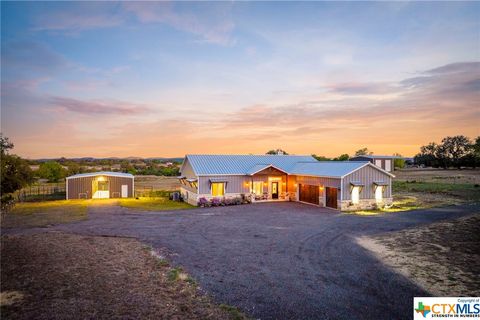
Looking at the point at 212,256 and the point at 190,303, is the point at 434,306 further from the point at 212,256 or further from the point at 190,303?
the point at 212,256

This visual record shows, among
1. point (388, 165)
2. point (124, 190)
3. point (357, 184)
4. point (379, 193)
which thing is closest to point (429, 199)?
point (379, 193)

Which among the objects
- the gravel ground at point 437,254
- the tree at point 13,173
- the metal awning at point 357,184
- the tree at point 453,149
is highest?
the tree at point 453,149

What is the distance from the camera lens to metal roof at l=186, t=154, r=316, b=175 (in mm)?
31423

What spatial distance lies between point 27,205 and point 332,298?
A: 3215cm

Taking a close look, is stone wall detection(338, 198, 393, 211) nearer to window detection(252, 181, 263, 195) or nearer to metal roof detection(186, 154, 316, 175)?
window detection(252, 181, 263, 195)

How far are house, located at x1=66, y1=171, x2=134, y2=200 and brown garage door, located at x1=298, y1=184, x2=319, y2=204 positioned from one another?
2061cm

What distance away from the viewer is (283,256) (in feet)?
43.9

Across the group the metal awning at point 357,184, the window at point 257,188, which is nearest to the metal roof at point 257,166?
the metal awning at point 357,184

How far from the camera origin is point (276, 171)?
33656 millimetres

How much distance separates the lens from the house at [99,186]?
3412cm

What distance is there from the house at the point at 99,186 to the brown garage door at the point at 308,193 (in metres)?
20.6

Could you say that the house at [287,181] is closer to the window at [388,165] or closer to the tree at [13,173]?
the tree at [13,173]

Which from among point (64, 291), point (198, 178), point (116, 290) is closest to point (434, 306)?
point (116, 290)

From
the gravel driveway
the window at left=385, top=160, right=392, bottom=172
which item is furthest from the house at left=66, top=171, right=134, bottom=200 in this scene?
the window at left=385, top=160, right=392, bottom=172
